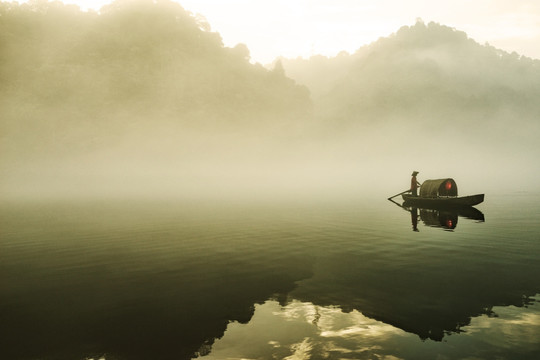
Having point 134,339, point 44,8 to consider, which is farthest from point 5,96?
point 134,339

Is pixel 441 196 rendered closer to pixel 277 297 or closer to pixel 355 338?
pixel 277 297

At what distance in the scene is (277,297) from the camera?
1017 centimetres

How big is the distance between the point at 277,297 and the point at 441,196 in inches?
1003

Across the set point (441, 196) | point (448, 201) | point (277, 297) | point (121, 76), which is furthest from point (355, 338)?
point (121, 76)

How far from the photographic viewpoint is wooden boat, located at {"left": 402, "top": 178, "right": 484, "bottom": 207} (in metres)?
28.8

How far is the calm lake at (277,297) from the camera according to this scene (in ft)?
23.5

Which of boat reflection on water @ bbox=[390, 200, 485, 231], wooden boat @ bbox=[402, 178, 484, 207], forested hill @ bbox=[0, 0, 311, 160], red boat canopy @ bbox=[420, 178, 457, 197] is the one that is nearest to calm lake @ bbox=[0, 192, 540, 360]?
boat reflection on water @ bbox=[390, 200, 485, 231]

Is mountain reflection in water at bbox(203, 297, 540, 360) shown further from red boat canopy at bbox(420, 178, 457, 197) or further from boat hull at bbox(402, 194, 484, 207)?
red boat canopy at bbox(420, 178, 457, 197)

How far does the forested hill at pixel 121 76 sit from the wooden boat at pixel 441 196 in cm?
11830

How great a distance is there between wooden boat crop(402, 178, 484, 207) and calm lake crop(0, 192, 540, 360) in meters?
8.69

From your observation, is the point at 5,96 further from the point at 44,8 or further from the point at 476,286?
the point at 476,286

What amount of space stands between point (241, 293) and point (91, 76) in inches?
5211

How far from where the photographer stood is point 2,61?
11312cm

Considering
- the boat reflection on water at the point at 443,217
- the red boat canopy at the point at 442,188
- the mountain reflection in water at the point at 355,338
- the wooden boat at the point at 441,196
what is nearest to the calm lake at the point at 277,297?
the mountain reflection in water at the point at 355,338
